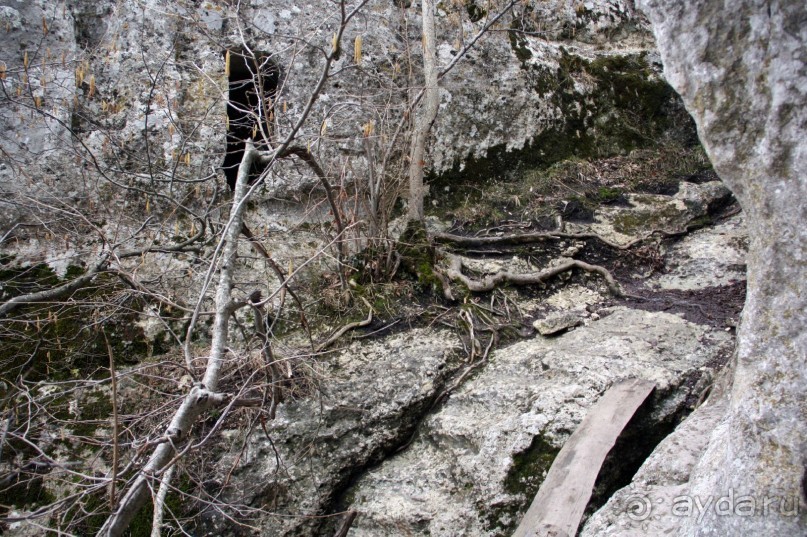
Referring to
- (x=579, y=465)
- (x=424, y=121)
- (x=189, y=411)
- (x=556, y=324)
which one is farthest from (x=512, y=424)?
(x=424, y=121)

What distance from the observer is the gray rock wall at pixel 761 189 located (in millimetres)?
1638

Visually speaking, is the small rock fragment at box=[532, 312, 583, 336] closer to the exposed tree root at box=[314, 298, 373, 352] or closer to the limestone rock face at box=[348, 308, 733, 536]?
the limestone rock face at box=[348, 308, 733, 536]

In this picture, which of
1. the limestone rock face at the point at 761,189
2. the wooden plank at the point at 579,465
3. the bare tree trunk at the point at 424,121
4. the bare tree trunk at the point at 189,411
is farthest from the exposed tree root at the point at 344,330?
the limestone rock face at the point at 761,189

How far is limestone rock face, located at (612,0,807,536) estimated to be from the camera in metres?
1.64

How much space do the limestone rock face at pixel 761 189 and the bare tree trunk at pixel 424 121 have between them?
326cm

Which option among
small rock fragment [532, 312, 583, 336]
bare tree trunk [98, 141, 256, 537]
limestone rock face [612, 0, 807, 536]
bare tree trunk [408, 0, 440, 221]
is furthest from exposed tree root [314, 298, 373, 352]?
limestone rock face [612, 0, 807, 536]

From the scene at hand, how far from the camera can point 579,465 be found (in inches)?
116

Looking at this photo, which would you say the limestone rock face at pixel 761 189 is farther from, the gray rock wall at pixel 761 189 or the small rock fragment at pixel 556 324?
the small rock fragment at pixel 556 324

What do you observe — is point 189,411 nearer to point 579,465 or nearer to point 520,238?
point 579,465

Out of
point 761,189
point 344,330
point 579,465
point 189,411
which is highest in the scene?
point 761,189

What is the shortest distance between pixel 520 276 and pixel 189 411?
121 inches

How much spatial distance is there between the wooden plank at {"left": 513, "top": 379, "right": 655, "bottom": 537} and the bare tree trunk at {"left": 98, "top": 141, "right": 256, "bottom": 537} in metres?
1.61

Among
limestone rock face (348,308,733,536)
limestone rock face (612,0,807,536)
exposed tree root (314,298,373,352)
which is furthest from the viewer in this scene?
exposed tree root (314,298,373,352)

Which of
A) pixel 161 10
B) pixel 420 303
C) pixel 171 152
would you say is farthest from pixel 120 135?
pixel 420 303
